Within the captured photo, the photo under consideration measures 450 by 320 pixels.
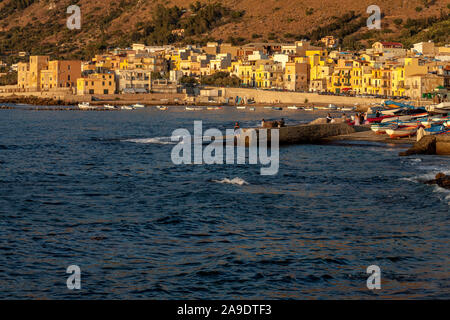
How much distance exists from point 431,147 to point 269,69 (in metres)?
95.4

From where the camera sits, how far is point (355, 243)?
18.5m

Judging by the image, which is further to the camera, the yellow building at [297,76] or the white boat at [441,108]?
the yellow building at [297,76]

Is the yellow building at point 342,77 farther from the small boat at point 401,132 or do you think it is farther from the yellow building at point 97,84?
the small boat at point 401,132

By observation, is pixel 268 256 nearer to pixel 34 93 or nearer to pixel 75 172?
pixel 75 172

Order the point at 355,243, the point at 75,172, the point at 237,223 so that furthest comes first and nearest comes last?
the point at 75,172 → the point at 237,223 → the point at 355,243

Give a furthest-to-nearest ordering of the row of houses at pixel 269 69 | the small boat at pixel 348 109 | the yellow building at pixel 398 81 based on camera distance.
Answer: the row of houses at pixel 269 69 → the yellow building at pixel 398 81 → the small boat at pixel 348 109

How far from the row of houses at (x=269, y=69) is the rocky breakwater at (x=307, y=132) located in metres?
49.1

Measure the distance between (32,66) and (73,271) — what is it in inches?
5309

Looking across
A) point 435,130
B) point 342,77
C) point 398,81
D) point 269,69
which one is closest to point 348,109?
point 398,81

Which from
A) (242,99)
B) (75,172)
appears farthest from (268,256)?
(242,99)

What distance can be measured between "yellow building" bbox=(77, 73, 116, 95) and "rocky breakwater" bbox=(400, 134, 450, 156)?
94.3 metres

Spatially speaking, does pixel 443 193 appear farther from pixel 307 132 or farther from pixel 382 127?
pixel 382 127

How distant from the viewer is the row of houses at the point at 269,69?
353ft

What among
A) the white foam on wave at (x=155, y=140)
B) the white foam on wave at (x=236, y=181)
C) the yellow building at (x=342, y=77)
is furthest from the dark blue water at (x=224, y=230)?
Answer: the yellow building at (x=342, y=77)
